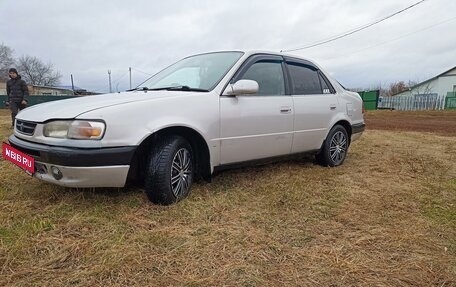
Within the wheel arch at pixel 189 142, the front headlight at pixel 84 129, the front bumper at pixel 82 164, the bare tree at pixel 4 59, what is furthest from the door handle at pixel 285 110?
the bare tree at pixel 4 59

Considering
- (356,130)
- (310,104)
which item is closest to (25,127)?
(310,104)

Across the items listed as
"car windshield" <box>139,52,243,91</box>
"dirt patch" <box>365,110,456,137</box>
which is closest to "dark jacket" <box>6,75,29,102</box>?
"car windshield" <box>139,52,243,91</box>

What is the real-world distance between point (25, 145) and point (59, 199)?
1.82ft

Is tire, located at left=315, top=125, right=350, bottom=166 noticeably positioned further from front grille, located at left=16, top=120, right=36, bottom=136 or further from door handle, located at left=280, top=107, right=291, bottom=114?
front grille, located at left=16, top=120, right=36, bottom=136

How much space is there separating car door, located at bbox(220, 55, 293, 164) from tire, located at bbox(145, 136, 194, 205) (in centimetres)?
41

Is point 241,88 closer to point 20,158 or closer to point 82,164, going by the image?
point 82,164

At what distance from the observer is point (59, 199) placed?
3021 millimetres

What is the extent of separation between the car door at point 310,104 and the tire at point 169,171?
153 centimetres

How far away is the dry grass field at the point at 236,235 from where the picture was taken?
202 cm

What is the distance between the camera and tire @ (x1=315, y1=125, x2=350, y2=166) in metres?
4.69

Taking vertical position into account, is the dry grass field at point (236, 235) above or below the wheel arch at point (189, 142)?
below

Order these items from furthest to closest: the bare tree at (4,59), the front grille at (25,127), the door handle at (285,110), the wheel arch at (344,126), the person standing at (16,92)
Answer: the bare tree at (4,59) < the person standing at (16,92) < the wheel arch at (344,126) < the door handle at (285,110) < the front grille at (25,127)

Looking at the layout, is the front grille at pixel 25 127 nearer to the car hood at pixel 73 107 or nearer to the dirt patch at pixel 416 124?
the car hood at pixel 73 107

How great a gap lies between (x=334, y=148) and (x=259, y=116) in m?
1.75
